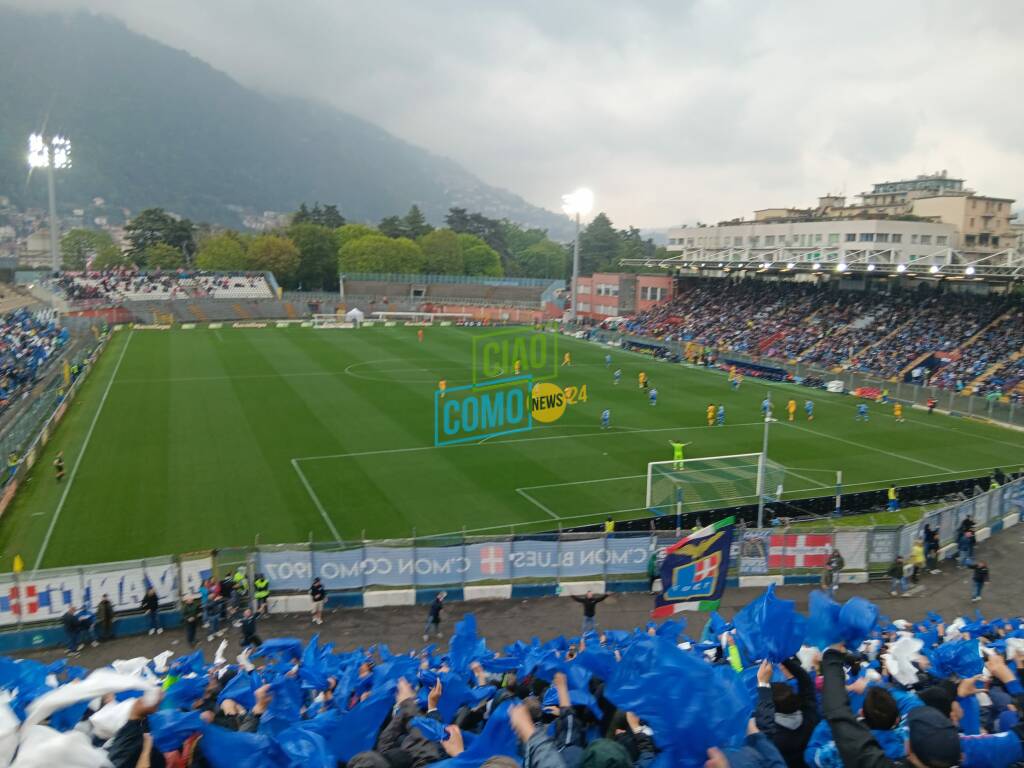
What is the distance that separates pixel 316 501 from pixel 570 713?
22.8m

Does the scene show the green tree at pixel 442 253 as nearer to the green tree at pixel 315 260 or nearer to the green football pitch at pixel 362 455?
the green tree at pixel 315 260

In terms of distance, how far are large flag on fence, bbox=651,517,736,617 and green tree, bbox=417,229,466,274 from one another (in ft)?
382

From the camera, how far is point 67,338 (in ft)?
191

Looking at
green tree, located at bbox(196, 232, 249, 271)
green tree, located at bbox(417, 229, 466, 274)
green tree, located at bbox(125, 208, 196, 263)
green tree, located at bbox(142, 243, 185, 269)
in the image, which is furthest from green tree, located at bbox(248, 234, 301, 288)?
green tree, located at bbox(125, 208, 196, 263)

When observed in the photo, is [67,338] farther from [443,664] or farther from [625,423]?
[443,664]

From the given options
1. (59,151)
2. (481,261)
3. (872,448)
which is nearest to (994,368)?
(872,448)

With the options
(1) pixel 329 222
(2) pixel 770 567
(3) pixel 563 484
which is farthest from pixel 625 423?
(1) pixel 329 222

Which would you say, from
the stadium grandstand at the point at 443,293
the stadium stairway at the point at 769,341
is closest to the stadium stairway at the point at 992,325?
the stadium stairway at the point at 769,341

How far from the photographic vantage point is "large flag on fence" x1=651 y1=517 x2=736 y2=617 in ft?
47.4

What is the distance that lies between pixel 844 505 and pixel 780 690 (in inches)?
896

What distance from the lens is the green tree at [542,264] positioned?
16612 cm

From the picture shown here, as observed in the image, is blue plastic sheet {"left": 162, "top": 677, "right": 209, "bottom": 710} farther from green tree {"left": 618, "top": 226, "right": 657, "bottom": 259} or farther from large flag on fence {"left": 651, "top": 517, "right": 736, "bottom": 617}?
green tree {"left": 618, "top": 226, "right": 657, "bottom": 259}

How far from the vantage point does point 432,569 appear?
62.6 ft

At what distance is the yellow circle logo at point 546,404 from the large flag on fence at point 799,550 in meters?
19.7
